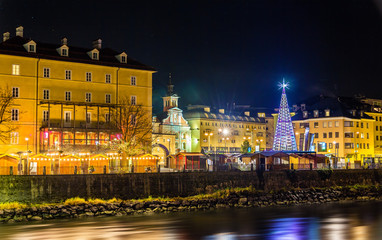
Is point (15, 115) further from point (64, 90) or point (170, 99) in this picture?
point (170, 99)

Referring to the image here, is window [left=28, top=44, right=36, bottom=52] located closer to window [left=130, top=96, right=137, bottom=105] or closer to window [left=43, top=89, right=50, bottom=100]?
window [left=43, top=89, right=50, bottom=100]

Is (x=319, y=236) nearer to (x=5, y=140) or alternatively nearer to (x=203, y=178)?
(x=203, y=178)

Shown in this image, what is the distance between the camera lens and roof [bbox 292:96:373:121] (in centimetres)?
11788

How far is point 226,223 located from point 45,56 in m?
40.9

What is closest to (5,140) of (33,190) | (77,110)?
(77,110)

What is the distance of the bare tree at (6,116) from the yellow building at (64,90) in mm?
821

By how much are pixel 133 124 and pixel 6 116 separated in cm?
1724

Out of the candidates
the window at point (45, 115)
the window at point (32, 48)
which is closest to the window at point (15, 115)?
the window at point (45, 115)

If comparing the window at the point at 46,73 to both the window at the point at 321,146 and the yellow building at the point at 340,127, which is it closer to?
the window at the point at 321,146

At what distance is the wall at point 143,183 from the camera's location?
4762 cm

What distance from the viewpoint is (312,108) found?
124m

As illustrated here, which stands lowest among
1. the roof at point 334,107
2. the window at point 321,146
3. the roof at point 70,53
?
the window at point 321,146

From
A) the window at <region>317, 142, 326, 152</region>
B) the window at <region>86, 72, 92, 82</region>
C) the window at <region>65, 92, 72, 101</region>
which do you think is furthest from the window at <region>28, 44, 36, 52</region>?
Answer: the window at <region>317, 142, 326, 152</region>

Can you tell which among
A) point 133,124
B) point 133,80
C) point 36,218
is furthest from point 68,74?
point 36,218
